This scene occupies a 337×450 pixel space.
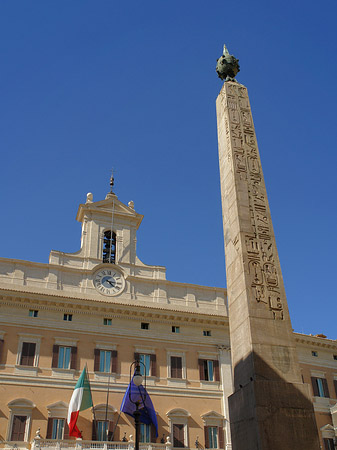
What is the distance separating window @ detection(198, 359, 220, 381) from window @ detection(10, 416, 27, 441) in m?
8.89

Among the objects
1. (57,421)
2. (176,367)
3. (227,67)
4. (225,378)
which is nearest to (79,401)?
(57,421)

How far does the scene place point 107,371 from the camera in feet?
81.4

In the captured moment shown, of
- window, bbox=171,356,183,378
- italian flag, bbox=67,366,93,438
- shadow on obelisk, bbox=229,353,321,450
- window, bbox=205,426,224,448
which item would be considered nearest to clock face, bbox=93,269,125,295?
window, bbox=171,356,183,378

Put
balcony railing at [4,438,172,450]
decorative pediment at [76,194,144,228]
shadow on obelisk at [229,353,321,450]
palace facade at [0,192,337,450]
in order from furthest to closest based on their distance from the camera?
decorative pediment at [76,194,144,228] → palace facade at [0,192,337,450] → balcony railing at [4,438,172,450] → shadow on obelisk at [229,353,321,450]

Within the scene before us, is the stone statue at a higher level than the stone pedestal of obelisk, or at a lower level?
higher

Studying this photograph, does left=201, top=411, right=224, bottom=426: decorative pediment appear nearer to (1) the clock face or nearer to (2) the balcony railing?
(2) the balcony railing

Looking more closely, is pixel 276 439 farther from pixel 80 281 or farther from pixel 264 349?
pixel 80 281

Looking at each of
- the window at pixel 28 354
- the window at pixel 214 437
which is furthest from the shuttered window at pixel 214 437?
the window at pixel 28 354

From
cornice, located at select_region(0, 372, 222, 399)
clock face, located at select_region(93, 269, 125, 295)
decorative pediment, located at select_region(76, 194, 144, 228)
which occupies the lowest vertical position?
cornice, located at select_region(0, 372, 222, 399)

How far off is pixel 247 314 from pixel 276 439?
90.4 inches

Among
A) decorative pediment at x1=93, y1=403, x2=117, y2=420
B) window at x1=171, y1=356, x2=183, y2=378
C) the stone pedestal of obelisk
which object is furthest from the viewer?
window at x1=171, y1=356, x2=183, y2=378

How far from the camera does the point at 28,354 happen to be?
24.0 meters

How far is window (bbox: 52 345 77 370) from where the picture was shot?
24297mm

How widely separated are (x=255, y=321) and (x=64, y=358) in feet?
54.6
